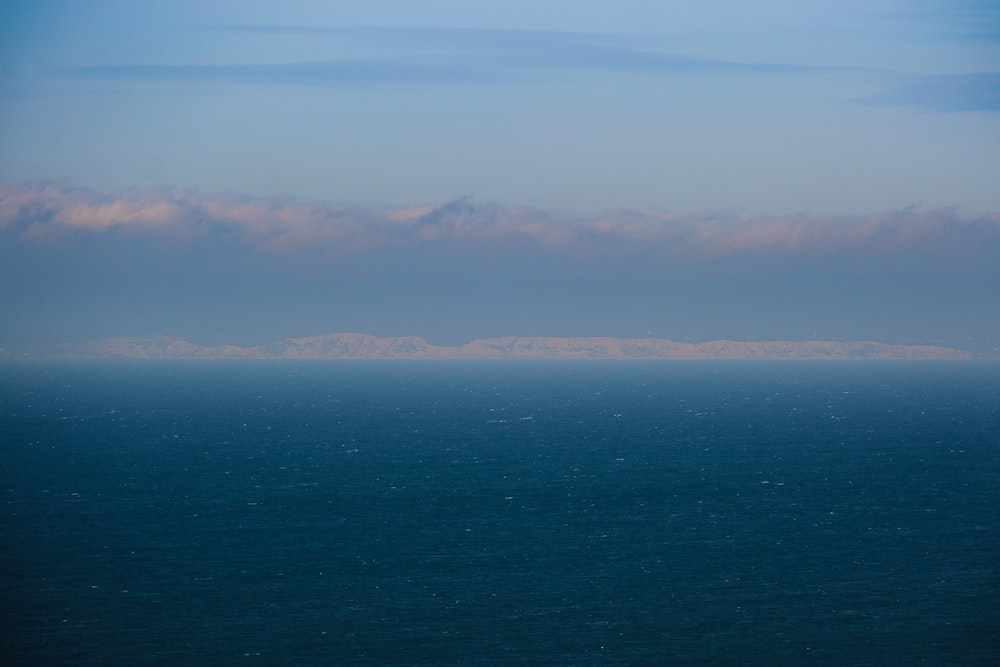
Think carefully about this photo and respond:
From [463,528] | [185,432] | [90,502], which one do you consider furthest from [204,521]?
[185,432]

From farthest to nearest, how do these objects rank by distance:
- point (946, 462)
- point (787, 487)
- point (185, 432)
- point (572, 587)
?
point (185, 432), point (946, 462), point (787, 487), point (572, 587)

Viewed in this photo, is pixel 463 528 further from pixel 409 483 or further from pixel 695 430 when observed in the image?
pixel 695 430

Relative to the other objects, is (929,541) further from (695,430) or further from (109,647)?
(695,430)

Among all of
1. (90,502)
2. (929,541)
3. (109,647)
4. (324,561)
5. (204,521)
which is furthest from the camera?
(90,502)

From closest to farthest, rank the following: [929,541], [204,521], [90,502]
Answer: [929,541] < [204,521] < [90,502]

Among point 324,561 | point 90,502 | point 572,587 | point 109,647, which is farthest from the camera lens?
point 90,502

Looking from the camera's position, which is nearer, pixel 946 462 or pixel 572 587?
pixel 572 587

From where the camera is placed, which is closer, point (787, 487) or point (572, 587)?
point (572, 587)

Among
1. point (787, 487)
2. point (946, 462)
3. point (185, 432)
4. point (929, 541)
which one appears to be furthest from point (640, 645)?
point (185, 432)

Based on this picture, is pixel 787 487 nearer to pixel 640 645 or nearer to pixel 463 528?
pixel 463 528
